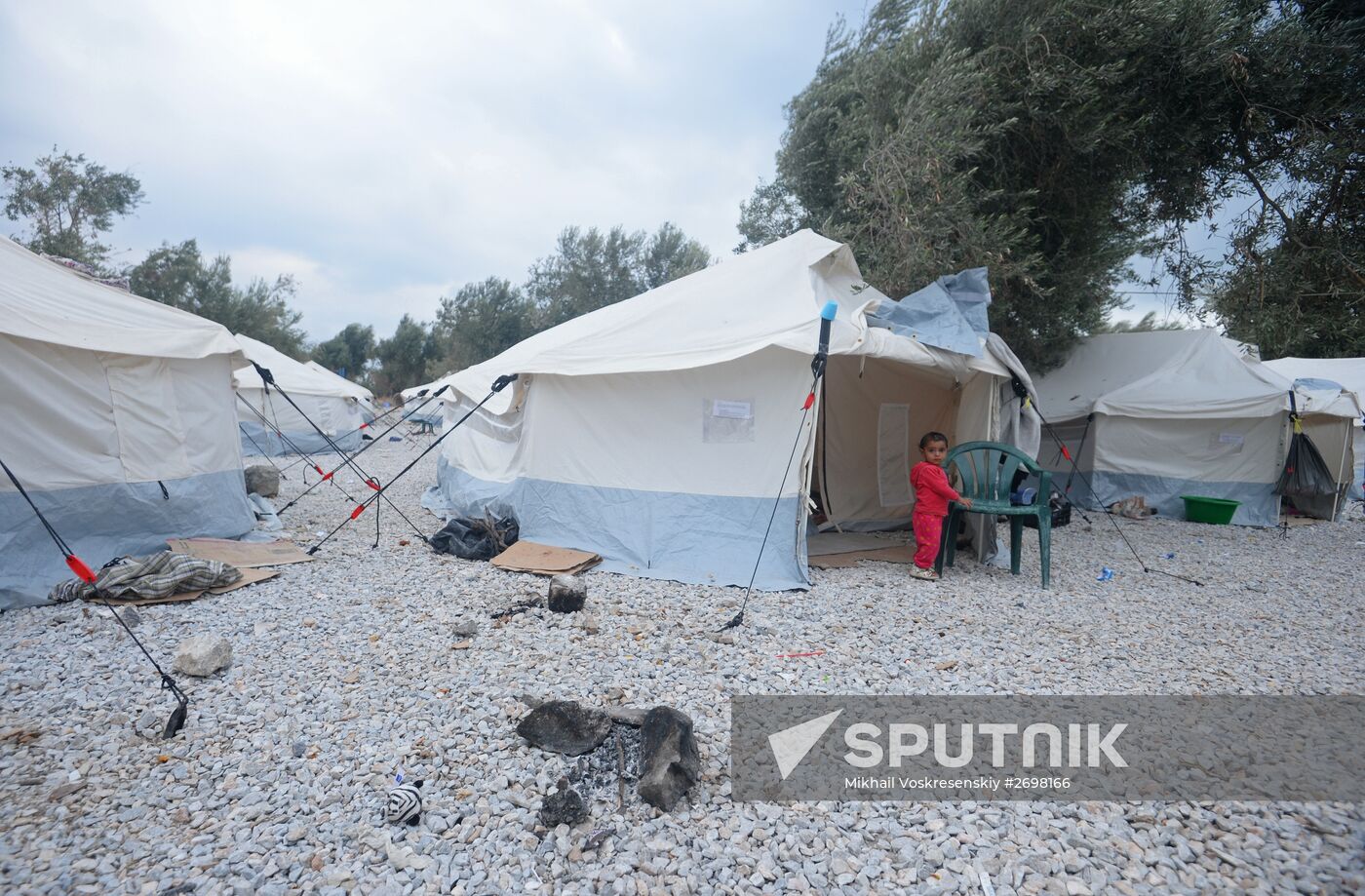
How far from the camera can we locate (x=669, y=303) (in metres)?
6.01

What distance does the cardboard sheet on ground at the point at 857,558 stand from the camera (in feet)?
19.0

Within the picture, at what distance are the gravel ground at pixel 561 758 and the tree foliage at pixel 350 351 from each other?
34985 millimetres

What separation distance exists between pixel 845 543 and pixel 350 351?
3674cm

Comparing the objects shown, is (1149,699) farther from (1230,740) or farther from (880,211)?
(880,211)

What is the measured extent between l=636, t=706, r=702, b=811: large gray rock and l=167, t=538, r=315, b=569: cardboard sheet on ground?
4.36m

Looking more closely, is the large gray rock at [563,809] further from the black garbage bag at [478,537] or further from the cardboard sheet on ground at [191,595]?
the black garbage bag at [478,537]

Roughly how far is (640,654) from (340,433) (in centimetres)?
1678

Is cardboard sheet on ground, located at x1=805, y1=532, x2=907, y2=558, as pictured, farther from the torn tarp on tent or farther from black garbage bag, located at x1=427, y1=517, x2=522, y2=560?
black garbage bag, located at x1=427, y1=517, x2=522, y2=560

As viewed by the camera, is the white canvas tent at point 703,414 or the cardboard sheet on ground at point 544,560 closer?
the white canvas tent at point 703,414

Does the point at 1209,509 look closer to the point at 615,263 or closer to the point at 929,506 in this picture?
the point at 929,506

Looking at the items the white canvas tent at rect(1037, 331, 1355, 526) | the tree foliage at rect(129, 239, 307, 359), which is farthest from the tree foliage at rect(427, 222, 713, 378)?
the white canvas tent at rect(1037, 331, 1355, 526)

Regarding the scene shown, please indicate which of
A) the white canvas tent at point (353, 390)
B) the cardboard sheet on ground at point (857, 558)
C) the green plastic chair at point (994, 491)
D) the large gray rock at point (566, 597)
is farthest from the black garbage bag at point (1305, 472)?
the white canvas tent at point (353, 390)

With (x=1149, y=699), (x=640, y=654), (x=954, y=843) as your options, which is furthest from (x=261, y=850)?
(x=1149, y=699)

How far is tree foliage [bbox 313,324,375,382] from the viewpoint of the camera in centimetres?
3556
